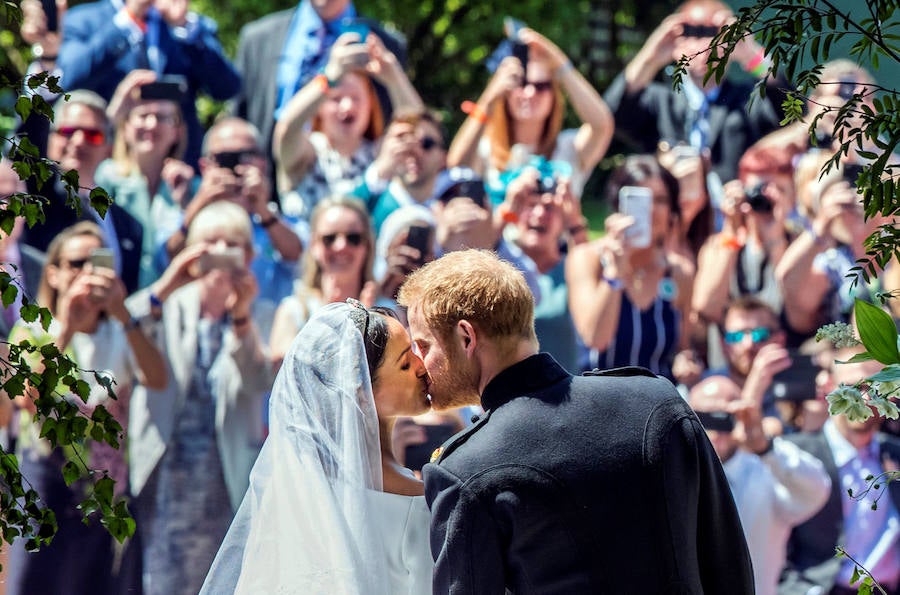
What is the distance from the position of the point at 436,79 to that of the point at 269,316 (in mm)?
2746

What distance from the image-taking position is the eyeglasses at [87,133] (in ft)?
17.5

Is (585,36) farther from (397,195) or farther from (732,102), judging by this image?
(397,195)

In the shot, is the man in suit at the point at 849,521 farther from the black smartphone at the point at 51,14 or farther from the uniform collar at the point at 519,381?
the black smartphone at the point at 51,14

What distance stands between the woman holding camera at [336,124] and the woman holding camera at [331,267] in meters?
0.21

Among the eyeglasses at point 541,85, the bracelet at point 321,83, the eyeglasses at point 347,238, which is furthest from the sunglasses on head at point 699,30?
the eyeglasses at point 347,238

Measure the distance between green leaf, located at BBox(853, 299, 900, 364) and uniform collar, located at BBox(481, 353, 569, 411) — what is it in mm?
496

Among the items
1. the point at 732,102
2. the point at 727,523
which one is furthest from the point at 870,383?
the point at 732,102

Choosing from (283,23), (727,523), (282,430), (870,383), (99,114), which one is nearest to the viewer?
(870,383)

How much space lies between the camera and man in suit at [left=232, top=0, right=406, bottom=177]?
5.77 meters

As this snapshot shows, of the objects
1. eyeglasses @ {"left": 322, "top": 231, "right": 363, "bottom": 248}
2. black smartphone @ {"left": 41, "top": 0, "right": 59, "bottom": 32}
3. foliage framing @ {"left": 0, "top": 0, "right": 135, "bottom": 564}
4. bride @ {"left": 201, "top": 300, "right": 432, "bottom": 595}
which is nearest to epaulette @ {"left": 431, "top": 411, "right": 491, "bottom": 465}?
bride @ {"left": 201, "top": 300, "right": 432, "bottom": 595}

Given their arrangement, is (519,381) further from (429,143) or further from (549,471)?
(429,143)

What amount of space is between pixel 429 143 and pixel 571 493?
383 cm

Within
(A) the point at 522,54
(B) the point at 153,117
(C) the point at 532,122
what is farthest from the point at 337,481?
(A) the point at 522,54

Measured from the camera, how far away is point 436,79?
762cm
